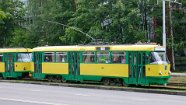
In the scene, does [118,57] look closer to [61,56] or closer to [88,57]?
[88,57]

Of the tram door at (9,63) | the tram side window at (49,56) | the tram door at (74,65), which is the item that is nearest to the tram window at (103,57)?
the tram door at (74,65)

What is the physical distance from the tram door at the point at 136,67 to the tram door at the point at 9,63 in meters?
13.7

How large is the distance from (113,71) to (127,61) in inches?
56.1

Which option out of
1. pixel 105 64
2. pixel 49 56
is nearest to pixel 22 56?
pixel 49 56

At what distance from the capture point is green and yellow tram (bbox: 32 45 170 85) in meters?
29.7

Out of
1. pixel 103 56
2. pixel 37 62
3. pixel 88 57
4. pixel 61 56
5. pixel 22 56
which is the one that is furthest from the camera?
pixel 22 56

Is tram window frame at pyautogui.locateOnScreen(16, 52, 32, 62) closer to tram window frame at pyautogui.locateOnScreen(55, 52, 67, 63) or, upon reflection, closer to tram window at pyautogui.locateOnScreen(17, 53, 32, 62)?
tram window at pyautogui.locateOnScreen(17, 53, 32, 62)

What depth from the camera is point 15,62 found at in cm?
4078

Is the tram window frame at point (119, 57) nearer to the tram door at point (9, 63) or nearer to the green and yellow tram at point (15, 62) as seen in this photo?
the green and yellow tram at point (15, 62)

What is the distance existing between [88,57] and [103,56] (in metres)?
1.53

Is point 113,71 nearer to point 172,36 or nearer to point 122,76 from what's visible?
point 122,76

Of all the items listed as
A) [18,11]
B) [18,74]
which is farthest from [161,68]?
[18,11]

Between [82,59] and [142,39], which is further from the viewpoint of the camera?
[142,39]

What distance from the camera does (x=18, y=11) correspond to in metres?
82.2
